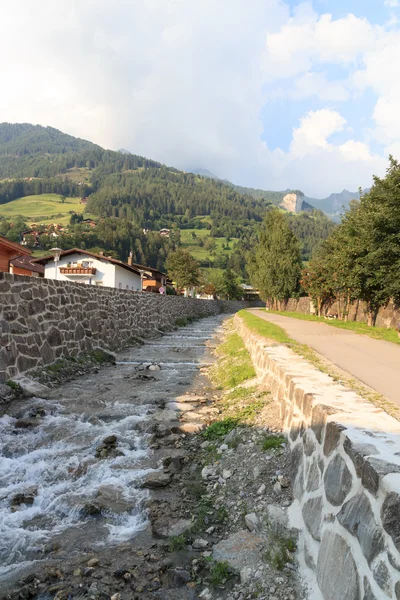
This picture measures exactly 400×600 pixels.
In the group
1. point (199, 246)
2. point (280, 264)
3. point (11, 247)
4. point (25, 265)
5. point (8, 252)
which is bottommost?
point (25, 265)

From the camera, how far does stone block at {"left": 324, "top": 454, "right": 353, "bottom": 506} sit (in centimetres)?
267

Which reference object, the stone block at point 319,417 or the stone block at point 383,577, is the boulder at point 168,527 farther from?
the stone block at point 383,577

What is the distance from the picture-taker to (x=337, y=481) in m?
2.81

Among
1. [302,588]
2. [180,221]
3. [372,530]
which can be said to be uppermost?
[180,221]

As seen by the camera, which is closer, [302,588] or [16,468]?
[302,588]

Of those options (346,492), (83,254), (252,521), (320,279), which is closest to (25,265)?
(83,254)

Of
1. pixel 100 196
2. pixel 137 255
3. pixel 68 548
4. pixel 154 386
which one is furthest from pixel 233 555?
pixel 100 196

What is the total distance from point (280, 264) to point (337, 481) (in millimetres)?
43262

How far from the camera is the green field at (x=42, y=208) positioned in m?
123

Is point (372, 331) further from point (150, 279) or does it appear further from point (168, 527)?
point (150, 279)

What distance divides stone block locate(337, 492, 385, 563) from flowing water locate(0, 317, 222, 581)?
2.21 metres

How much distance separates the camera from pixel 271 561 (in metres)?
3.22

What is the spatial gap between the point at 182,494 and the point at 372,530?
8.76ft

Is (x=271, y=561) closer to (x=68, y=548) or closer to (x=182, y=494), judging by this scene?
(x=182, y=494)
